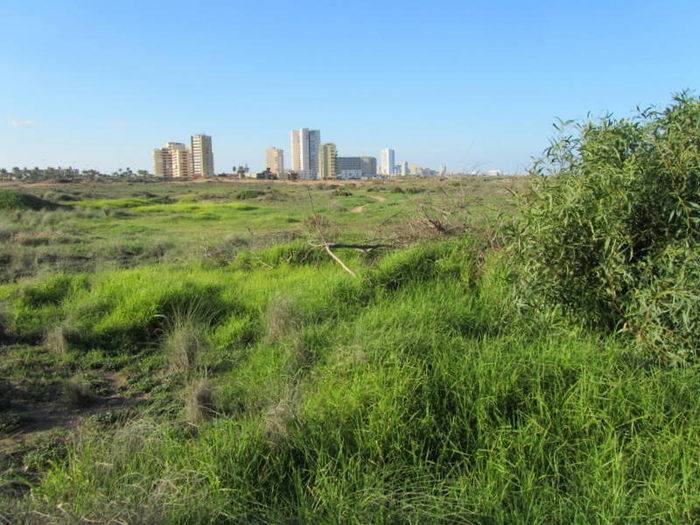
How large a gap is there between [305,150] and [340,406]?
8027cm

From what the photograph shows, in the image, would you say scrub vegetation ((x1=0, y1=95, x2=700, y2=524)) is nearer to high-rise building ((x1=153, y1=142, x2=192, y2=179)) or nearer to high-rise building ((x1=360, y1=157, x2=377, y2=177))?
high-rise building ((x1=153, y1=142, x2=192, y2=179))

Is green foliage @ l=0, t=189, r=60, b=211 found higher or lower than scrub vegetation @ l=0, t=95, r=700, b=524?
higher

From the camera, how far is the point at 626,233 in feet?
13.4

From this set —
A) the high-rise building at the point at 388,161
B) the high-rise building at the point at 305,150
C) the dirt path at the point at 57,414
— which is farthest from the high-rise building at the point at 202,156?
the dirt path at the point at 57,414

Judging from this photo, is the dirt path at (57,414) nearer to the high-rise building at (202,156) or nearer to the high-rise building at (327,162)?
the high-rise building at (327,162)

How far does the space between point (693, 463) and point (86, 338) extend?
5.99 meters

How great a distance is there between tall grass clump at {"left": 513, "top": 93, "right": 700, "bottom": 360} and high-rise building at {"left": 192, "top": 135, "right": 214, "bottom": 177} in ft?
329

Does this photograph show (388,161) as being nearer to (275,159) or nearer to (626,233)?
(275,159)

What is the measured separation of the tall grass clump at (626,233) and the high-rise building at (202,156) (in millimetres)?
100364

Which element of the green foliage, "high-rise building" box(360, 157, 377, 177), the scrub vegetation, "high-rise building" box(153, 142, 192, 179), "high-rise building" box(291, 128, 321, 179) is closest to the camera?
the scrub vegetation

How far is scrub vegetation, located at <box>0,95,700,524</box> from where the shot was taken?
2631mm

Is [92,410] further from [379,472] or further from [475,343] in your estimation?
[475,343]

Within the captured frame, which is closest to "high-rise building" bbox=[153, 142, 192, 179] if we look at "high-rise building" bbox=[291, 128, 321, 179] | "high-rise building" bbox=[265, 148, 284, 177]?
"high-rise building" bbox=[265, 148, 284, 177]

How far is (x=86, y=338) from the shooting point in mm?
6031
